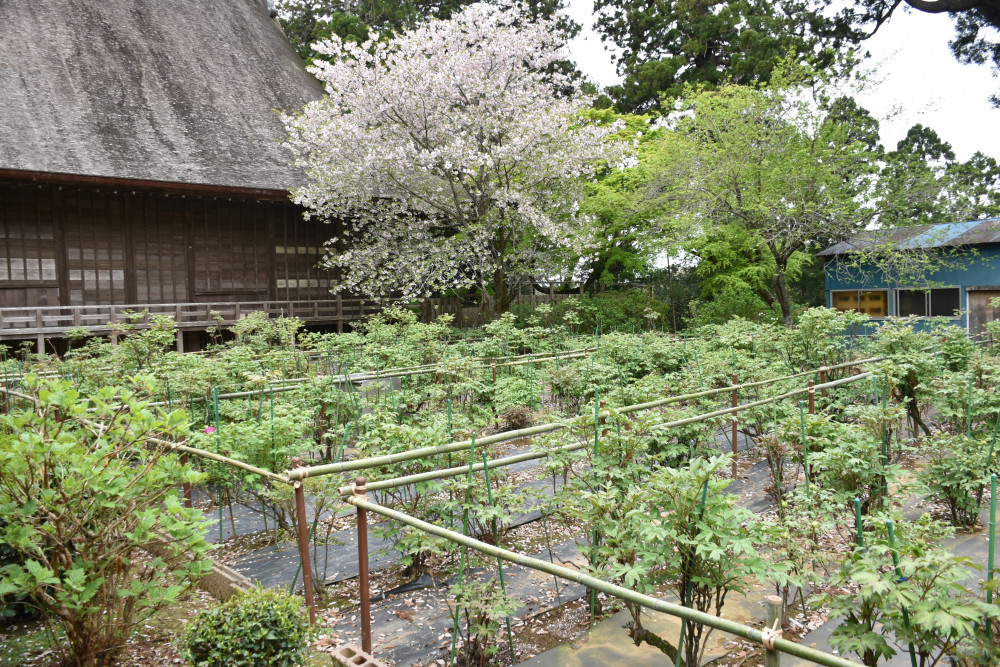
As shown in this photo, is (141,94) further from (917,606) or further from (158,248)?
(917,606)

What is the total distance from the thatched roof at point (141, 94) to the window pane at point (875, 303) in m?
16.7

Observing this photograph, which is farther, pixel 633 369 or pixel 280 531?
pixel 633 369

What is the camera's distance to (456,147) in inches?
599

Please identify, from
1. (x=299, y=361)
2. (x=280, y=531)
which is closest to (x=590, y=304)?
(x=299, y=361)

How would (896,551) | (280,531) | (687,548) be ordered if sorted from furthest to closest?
(280,531) → (687,548) → (896,551)

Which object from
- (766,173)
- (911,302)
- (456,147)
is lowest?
(911,302)

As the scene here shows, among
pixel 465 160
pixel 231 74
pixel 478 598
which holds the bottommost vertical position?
pixel 478 598

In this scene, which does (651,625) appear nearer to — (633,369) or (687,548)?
(687,548)

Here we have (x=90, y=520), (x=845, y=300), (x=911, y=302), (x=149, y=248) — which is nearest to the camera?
(x=90, y=520)

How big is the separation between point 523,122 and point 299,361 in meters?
8.74

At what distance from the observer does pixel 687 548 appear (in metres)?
2.97

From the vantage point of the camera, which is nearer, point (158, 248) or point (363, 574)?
point (363, 574)

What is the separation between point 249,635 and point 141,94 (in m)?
19.2

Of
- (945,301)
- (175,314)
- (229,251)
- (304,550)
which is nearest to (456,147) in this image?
(229,251)
